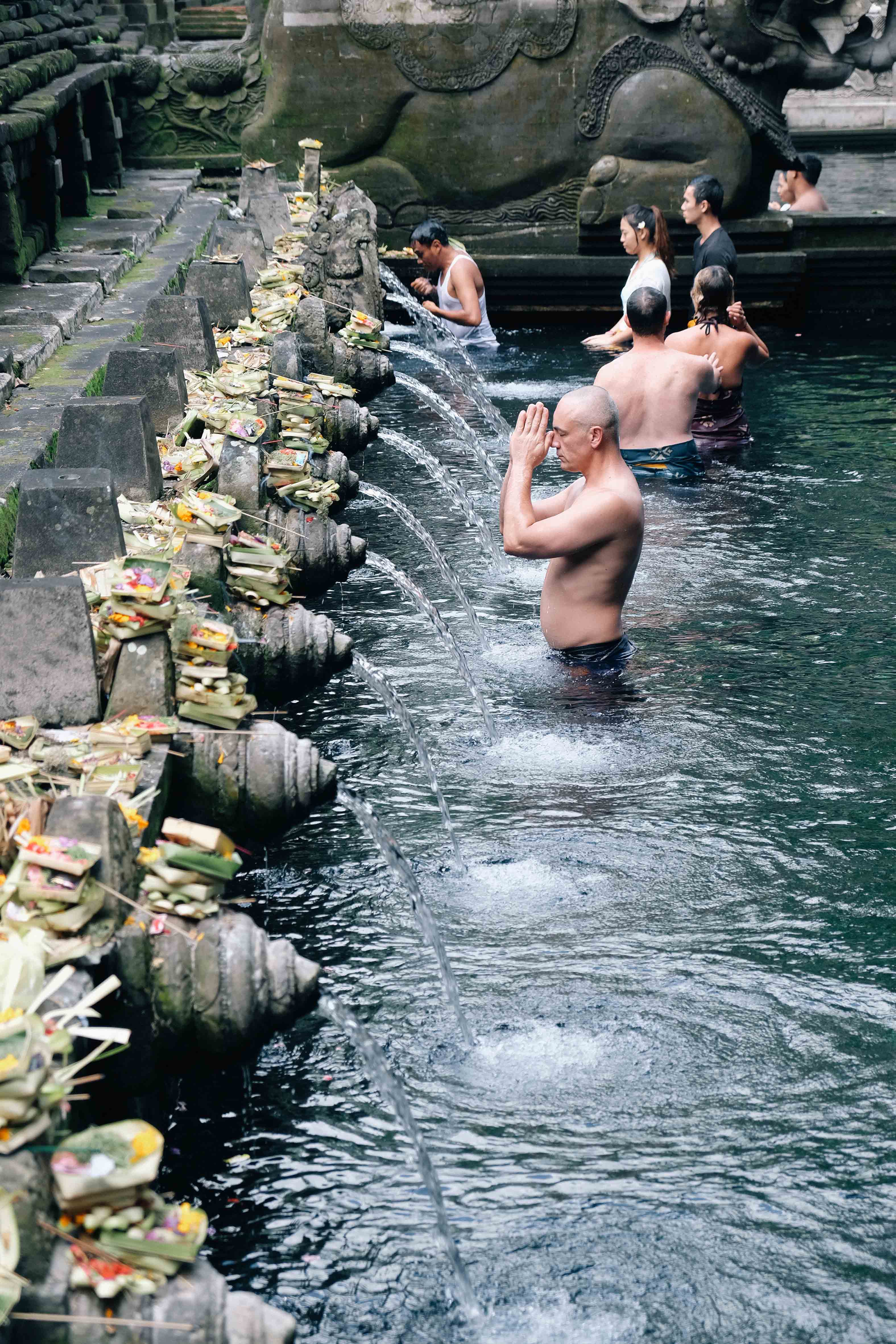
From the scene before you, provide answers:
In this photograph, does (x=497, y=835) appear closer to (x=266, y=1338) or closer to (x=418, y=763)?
(x=418, y=763)

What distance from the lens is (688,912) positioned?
15.4 ft

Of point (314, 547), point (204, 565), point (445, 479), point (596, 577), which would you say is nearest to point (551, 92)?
point (445, 479)

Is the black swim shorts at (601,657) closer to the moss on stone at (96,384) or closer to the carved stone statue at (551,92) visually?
the moss on stone at (96,384)

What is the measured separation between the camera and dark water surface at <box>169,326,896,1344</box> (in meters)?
3.30

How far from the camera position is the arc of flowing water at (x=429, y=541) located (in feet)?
24.0

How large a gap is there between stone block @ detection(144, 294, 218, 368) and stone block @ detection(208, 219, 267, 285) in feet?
10.5

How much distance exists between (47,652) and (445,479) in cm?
597

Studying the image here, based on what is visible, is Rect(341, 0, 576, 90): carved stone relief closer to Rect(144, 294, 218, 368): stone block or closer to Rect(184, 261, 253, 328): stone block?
Rect(184, 261, 253, 328): stone block

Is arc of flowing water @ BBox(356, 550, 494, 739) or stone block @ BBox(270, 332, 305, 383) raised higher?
stone block @ BBox(270, 332, 305, 383)

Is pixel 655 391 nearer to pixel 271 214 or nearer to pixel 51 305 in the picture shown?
pixel 51 305

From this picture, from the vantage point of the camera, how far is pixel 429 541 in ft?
26.5

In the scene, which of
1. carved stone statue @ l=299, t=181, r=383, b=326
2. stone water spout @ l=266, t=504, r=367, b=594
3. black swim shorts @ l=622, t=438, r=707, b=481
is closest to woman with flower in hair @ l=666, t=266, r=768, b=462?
black swim shorts @ l=622, t=438, r=707, b=481

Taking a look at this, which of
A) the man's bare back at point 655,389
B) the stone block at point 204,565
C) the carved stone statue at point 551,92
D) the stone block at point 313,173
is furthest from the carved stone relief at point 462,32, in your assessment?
the stone block at point 204,565

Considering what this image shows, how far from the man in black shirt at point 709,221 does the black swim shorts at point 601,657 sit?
5.34 metres
